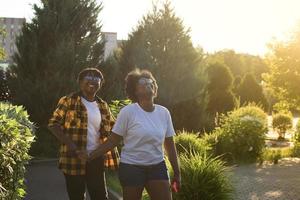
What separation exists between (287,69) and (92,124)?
15163 mm

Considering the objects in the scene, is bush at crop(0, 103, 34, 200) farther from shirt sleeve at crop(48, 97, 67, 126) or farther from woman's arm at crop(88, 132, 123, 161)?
woman's arm at crop(88, 132, 123, 161)

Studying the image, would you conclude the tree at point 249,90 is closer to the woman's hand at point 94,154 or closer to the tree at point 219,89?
the tree at point 219,89

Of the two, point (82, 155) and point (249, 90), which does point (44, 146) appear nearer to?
point (82, 155)

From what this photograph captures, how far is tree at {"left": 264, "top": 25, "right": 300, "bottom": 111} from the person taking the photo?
1847 cm

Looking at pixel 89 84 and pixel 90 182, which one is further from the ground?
pixel 89 84

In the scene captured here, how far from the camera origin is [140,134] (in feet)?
13.4

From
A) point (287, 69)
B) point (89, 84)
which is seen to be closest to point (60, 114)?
point (89, 84)

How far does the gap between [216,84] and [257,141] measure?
933 centimetres

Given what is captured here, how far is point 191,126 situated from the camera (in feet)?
61.4

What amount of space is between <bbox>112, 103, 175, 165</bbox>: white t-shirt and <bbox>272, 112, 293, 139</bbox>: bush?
2350cm

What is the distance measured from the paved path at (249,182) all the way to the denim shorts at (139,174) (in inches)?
172

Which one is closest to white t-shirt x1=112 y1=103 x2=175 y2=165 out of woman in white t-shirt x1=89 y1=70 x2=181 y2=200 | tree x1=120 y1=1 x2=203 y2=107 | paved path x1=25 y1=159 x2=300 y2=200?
woman in white t-shirt x1=89 y1=70 x2=181 y2=200

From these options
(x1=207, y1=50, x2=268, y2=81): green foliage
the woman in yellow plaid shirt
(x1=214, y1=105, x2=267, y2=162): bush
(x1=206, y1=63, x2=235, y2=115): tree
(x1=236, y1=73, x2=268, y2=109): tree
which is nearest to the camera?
the woman in yellow plaid shirt

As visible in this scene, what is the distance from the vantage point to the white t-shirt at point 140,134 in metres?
4.10
